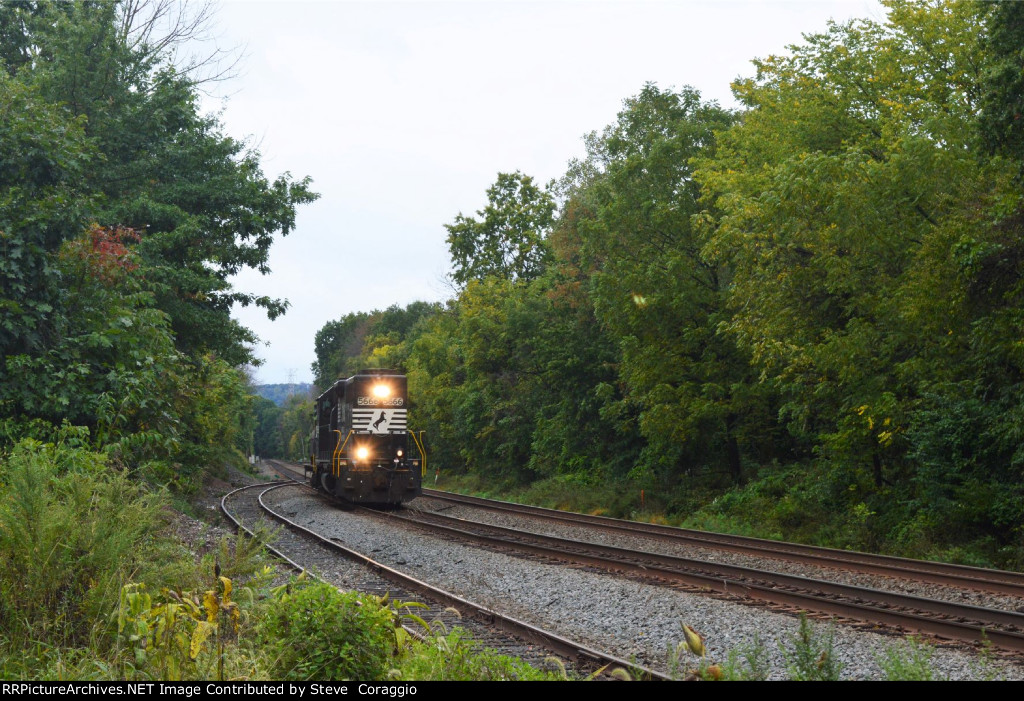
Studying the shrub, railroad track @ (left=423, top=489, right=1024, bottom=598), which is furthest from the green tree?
the shrub

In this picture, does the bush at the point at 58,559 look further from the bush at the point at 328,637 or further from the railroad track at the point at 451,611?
the railroad track at the point at 451,611

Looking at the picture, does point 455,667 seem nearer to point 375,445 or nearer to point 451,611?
point 451,611

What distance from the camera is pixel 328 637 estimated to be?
5633 mm

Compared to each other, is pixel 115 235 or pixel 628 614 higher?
pixel 115 235

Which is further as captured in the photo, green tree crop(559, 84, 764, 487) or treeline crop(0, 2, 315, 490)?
green tree crop(559, 84, 764, 487)

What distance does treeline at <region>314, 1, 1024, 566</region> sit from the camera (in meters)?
14.3

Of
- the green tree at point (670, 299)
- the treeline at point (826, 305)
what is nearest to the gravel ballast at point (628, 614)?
the treeline at point (826, 305)

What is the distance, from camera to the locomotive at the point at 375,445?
23312 millimetres

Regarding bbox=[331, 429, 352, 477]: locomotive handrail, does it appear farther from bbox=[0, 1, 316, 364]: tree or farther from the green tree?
the green tree

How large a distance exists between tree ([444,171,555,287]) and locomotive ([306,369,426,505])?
93.6 ft

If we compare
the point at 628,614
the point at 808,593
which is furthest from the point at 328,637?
the point at 808,593

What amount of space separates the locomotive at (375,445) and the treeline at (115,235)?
4.13 meters

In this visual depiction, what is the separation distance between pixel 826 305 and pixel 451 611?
12.3 metres
